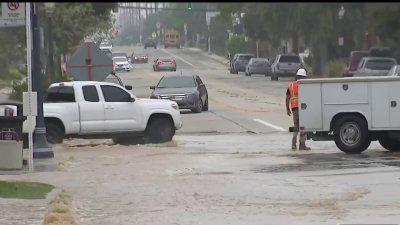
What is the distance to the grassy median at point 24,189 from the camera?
14.8 m

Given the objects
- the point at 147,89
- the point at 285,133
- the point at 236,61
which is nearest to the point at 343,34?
the point at 236,61

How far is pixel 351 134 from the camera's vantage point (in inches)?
824

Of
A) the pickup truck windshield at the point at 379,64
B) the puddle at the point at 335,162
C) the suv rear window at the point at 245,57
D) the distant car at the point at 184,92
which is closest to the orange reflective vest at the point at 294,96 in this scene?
the puddle at the point at 335,162

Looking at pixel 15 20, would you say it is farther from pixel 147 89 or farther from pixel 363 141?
pixel 147 89

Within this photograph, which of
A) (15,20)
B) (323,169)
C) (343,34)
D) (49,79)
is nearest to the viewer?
(323,169)

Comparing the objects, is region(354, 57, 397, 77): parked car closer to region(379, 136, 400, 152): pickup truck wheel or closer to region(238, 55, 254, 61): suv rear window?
region(238, 55, 254, 61): suv rear window

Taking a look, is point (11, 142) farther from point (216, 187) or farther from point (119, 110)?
Result: point (119, 110)

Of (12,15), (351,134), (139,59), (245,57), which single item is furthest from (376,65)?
(139,59)

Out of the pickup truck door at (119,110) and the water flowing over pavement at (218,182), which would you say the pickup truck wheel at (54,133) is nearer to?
the water flowing over pavement at (218,182)

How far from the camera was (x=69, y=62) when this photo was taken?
2623 centimetres

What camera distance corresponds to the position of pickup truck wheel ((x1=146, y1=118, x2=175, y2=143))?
25141mm

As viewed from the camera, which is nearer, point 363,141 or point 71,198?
point 71,198

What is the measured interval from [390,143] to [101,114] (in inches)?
297

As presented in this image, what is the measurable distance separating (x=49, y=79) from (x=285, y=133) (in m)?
11.0
